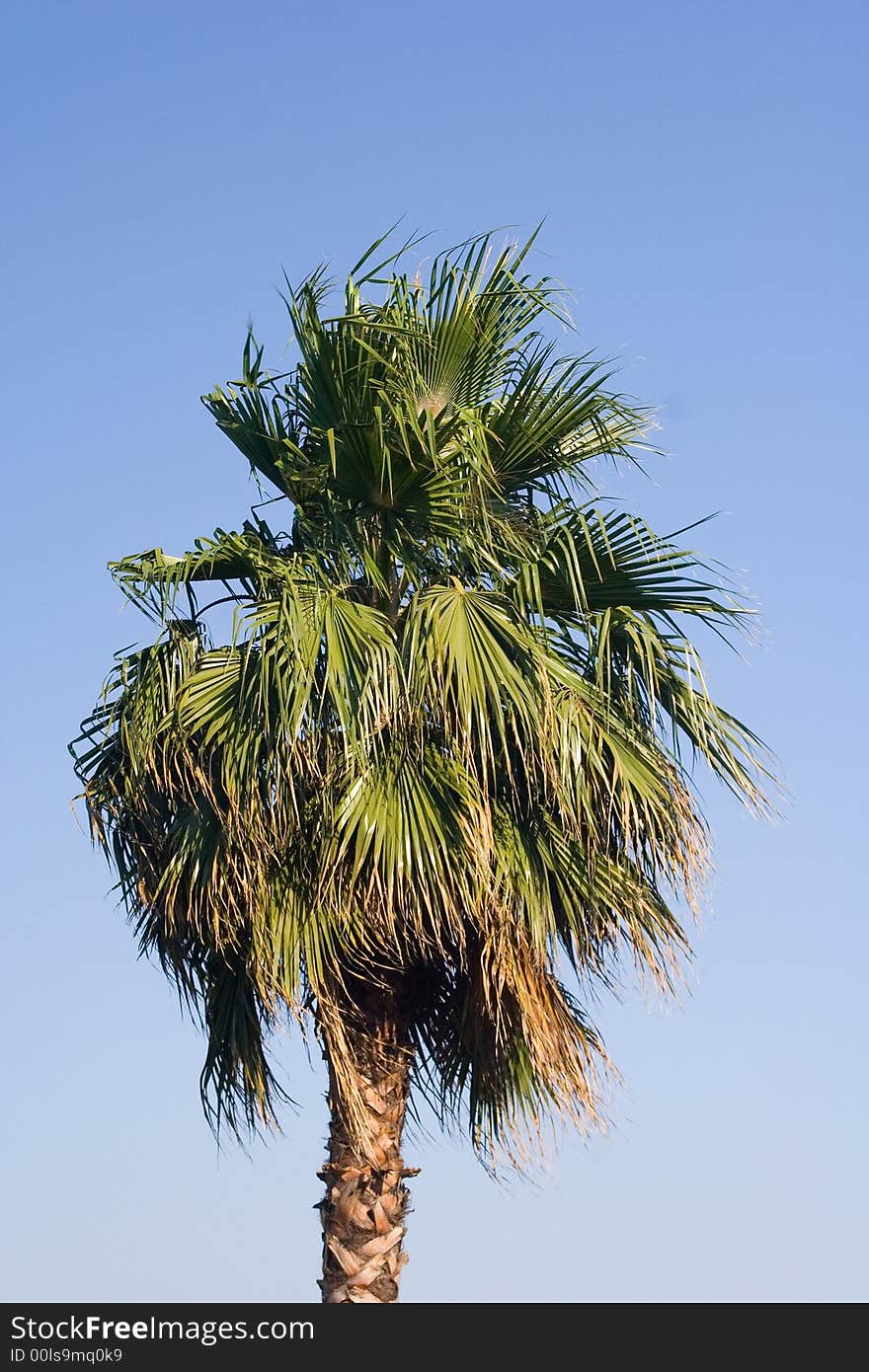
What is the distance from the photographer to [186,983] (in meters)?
9.47

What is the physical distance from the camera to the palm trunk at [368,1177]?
873cm

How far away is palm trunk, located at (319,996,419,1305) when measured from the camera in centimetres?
873

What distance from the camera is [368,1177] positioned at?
349 inches

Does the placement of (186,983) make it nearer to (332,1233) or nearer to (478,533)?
(332,1233)

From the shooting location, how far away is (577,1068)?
9156 mm

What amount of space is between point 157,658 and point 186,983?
1.66 meters

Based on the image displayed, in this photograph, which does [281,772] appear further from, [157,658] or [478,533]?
[478,533]
